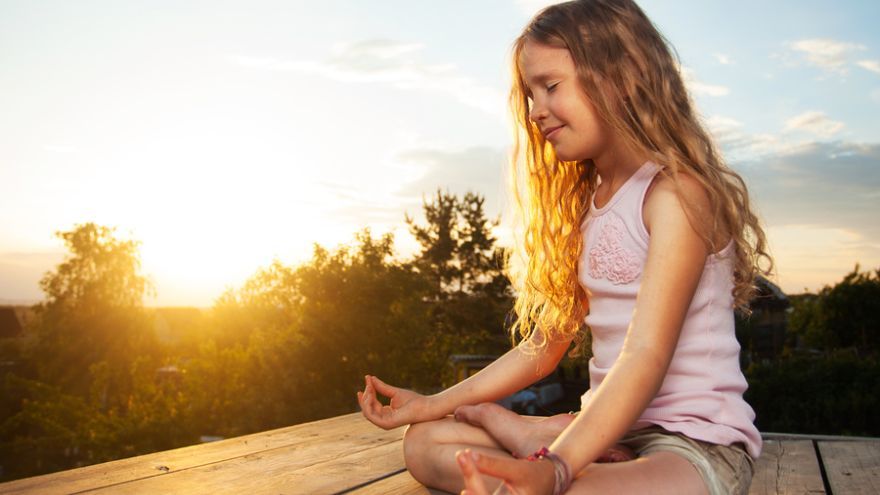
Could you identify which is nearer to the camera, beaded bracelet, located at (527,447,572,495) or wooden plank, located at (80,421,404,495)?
beaded bracelet, located at (527,447,572,495)

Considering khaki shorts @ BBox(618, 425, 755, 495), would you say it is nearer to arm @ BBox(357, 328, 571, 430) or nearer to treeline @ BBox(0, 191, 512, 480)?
arm @ BBox(357, 328, 571, 430)

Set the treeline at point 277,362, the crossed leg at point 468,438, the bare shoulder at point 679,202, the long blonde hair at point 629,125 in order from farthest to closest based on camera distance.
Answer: the treeline at point 277,362
the crossed leg at point 468,438
the long blonde hair at point 629,125
the bare shoulder at point 679,202

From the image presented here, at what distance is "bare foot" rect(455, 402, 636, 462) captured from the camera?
5.85ft

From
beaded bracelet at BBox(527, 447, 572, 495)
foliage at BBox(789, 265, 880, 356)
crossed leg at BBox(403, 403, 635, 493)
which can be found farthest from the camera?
foliage at BBox(789, 265, 880, 356)

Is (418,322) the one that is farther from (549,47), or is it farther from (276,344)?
(549,47)

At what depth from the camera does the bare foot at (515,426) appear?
1784 mm

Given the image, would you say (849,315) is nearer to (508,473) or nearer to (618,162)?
(618,162)

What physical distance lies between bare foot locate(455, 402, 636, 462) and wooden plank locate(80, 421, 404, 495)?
367 mm

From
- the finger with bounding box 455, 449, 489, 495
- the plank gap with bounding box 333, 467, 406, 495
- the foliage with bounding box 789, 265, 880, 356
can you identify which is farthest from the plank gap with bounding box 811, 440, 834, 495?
the foliage with bounding box 789, 265, 880, 356

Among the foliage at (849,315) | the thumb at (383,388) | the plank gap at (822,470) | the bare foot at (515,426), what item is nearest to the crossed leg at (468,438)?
the bare foot at (515,426)

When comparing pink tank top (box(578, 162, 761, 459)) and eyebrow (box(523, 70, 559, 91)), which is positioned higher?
eyebrow (box(523, 70, 559, 91))

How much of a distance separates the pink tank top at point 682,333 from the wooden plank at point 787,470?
53cm

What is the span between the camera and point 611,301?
5.63 ft

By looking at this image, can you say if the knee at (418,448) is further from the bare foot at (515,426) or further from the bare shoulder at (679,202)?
the bare shoulder at (679,202)
